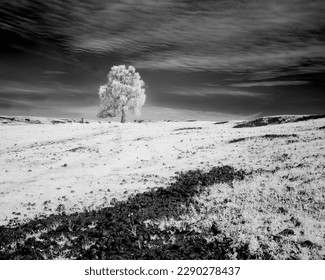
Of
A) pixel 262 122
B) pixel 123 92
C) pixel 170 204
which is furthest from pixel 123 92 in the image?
pixel 170 204

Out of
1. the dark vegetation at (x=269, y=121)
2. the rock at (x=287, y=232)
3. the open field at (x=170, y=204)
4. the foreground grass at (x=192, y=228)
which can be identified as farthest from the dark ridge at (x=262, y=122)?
the rock at (x=287, y=232)

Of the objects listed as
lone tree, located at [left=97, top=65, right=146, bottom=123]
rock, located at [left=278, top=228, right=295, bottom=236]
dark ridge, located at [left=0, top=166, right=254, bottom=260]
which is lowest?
dark ridge, located at [left=0, top=166, right=254, bottom=260]

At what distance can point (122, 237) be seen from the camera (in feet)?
21.4

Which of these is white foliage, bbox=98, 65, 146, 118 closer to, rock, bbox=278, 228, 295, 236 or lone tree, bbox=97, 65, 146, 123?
lone tree, bbox=97, 65, 146, 123

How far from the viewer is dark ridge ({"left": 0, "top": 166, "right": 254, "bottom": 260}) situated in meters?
5.86

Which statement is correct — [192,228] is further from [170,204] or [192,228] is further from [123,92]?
[123,92]

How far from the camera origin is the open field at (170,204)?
605 centimetres

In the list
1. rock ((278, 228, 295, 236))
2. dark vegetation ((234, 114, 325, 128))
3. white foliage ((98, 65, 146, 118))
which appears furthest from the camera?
white foliage ((98, 65, 146, 118))

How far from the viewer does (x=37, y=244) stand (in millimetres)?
6488

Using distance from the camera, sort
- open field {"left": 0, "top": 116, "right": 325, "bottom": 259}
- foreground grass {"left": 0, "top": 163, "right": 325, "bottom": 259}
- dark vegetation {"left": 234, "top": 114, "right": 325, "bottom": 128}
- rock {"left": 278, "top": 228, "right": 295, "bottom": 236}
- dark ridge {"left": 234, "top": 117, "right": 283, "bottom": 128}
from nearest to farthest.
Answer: foreground grass {"left": 0, "top": 163, "right": 325, "bottom": 259}
open field {"left": 0, "top": 116, "right": 325, "bottom": 259}
rock {"left": 278, "top": 228, "right": 295, "bottom": 236}
dark vegetation {"left": 234, "top": 114, "right": 325, "bottom": 128}
dark ridge {"left": 234, "top": 117, "right": 283, "bottom": 128}

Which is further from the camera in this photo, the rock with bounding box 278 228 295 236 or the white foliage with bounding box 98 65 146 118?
the white foliage with bounding box 98 65 146 118

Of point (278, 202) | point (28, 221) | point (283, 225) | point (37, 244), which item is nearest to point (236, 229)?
point (283, 225)

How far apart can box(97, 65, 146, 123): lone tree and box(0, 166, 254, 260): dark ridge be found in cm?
4643

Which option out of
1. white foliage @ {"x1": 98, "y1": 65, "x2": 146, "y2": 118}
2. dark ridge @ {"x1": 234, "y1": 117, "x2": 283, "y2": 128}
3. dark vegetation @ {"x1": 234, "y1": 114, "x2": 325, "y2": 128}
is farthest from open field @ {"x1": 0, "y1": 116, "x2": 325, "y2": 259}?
white foliage @ {"x1": 98, "y1": 65, "x2": 146, "y2": 118}
